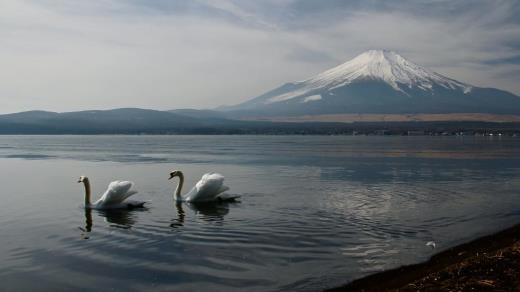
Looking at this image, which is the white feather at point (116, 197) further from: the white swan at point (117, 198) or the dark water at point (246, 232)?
the dark water at point (246, 232)

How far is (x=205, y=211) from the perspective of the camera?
20.3 m

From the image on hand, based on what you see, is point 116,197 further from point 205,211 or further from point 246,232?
point 246,232

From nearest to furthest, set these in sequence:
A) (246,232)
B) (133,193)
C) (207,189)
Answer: (246,232) → (133,193) → (207,189)

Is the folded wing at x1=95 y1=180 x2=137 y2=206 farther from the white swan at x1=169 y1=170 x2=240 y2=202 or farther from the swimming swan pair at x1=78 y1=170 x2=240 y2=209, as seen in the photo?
the white swan at x1=169 y1=170 x2=240 y2=202

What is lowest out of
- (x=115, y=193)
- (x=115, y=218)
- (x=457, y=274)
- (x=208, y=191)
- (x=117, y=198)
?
(x=115, y=218)

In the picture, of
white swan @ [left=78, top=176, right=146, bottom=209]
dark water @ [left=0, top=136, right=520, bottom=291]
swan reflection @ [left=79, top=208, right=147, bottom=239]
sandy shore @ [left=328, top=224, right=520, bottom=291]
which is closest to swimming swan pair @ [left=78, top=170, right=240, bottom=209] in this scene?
white swan @ [left=78, top=176, right=146, bottom=209]

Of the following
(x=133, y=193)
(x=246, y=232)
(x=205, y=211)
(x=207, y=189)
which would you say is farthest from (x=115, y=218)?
(x=246, y=232)

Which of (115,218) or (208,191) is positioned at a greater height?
(208,191)

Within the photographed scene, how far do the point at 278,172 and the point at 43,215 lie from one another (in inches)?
733

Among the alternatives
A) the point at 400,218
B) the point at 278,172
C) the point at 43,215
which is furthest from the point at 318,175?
the point at 43,215

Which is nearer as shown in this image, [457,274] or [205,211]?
[457,274]

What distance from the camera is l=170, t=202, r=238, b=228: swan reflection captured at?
18361mm

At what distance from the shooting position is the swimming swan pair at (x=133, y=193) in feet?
66.9

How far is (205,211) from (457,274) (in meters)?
11.7
